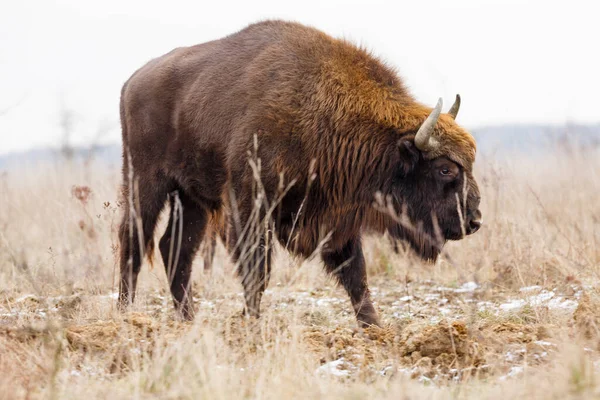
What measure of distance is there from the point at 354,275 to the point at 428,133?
1.45 meters

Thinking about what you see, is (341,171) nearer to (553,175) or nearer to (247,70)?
(247,70)

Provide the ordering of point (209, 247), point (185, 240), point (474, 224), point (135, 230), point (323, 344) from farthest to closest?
point (209, 247), point (185, 240), point (135, 230), point (474, 224), point (323, 344)

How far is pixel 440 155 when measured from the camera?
19.6ft

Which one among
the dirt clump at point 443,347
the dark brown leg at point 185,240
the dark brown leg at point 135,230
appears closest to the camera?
the dirt clump at point 443,347

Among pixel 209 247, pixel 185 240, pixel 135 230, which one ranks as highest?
pixel 135 230

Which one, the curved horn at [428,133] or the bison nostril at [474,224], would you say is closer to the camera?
the curved horn at [428,133]

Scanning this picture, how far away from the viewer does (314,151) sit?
6082 mm

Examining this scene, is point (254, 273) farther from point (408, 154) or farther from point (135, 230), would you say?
point (135, 230)

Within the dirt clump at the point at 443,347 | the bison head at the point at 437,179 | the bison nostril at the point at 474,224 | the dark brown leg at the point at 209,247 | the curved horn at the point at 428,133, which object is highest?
the curved horn at the point at 428,133

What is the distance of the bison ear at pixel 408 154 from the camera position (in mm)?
6000

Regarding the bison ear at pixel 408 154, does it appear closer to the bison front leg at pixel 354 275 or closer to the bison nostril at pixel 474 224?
the bison nostril at pixel 474 224

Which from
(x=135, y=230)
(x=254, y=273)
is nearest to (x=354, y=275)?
(x=254, y=273)

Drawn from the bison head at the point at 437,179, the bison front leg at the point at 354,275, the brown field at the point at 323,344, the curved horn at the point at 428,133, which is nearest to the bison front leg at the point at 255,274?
the brown field at the point at 323,344

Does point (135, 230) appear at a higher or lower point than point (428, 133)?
lower
